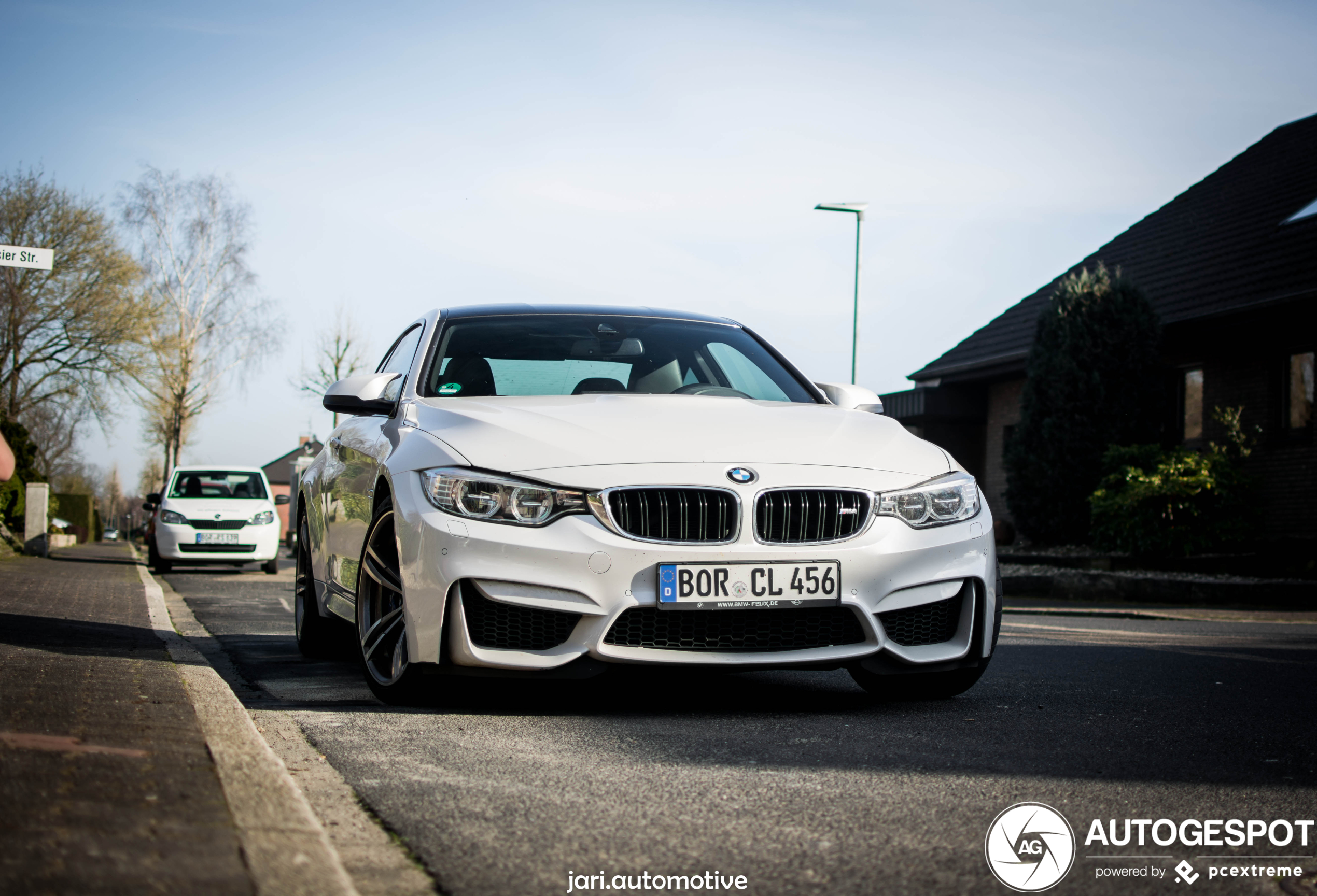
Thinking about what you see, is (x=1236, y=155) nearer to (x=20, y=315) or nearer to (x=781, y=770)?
(x=781, y=770)

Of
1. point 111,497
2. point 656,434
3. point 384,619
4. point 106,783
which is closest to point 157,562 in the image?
point 384,619

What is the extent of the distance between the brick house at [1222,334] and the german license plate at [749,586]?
595 inches

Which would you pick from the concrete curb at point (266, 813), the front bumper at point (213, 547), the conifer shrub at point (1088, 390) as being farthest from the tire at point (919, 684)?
the front bumper at point (213, 547)

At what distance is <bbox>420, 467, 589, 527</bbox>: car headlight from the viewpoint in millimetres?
4367

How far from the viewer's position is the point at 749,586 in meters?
4.36

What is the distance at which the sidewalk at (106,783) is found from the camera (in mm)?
2279

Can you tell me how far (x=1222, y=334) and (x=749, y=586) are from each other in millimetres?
17360

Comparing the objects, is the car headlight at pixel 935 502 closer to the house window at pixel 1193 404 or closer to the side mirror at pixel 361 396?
the side mirror at pixel 361 396

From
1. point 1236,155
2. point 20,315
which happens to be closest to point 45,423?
point 20,315

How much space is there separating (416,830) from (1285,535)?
17.0 metres

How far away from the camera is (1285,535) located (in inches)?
682

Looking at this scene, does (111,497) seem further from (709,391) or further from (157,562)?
(709,391)

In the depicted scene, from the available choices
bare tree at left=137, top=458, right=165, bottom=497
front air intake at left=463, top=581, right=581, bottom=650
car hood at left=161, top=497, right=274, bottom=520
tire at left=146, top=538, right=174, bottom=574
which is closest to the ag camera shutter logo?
front air intake at left=463, top=581, right=581, bottom=650

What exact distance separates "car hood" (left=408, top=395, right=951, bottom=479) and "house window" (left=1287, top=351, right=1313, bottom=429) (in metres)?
15.0
